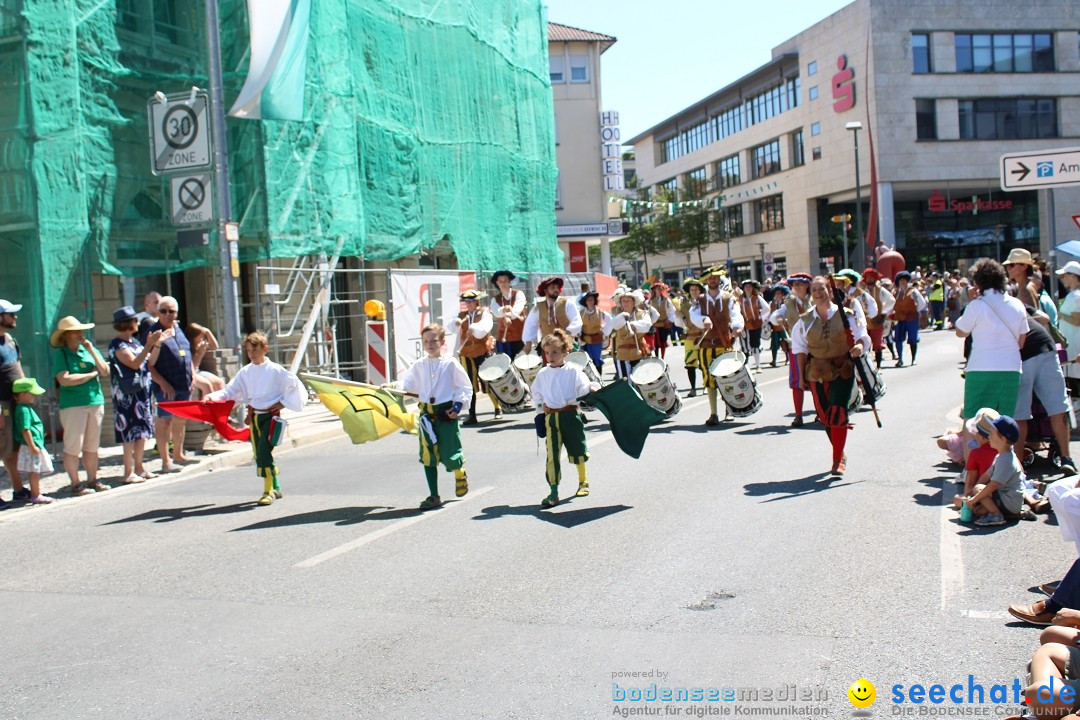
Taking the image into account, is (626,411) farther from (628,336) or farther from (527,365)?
(527,365)

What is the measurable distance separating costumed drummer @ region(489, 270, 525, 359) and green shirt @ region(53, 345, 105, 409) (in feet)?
Answer: 21.6

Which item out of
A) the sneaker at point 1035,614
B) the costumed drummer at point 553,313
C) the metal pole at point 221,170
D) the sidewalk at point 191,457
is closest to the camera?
the sneaker at point 1035,614

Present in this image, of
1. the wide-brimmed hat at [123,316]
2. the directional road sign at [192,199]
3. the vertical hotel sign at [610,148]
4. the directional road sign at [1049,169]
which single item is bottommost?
the wide-brimmed hat at [123,316]

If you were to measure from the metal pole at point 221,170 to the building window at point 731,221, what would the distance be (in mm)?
58252

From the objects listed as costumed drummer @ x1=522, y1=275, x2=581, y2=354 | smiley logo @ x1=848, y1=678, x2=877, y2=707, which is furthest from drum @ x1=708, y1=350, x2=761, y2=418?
smiley logo @ x1=848, y1=678, x2=877, y2=707

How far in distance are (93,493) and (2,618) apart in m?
4.53

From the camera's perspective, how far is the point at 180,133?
14062 mm

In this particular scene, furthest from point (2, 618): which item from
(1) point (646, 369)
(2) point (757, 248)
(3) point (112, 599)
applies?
(2) point (757, 248)

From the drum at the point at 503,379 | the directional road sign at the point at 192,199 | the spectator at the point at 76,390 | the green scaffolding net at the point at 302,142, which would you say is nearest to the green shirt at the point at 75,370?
the spectator at the point at 76,390

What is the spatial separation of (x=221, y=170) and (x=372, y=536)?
7573mm

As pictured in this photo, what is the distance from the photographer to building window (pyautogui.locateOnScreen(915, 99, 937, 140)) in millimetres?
53625

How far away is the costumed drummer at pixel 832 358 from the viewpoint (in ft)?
31.3

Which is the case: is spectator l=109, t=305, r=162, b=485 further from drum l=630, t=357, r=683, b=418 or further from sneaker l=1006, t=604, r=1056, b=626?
sneaker l=1006, t=604, r=1056, b=626

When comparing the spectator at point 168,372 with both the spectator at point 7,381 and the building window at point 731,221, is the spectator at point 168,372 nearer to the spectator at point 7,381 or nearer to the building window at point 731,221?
the spectator at point 7,381
